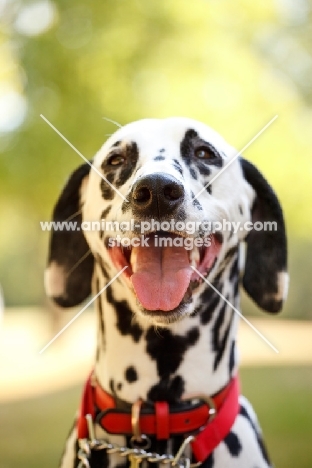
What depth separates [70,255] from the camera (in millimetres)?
1403

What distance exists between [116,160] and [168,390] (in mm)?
549

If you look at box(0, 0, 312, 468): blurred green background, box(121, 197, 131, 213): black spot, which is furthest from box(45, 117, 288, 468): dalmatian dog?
box(0, 0, 312, 468): blurred green background

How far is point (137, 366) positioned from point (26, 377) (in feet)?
7.56

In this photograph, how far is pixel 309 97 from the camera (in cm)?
286

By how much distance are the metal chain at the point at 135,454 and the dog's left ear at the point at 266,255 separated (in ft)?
1.41

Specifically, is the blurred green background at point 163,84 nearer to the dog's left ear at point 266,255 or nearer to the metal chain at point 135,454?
the dog's left ear at point 266,255

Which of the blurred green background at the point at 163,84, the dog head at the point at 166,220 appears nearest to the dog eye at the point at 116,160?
the dog head at the point at 166,220

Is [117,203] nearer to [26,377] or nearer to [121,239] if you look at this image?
[121,239]

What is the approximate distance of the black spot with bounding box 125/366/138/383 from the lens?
1.16 meters

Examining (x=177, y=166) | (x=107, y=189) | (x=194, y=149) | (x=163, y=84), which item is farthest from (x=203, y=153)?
(x=163, y=84)

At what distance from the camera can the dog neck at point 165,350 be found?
45.3 inches

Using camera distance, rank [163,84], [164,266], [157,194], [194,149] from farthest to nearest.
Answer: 1. [163,84]
2. [194,149]
3. [164,266]
4. [157,194]

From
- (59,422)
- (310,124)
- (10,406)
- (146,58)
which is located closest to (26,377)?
(10,406)

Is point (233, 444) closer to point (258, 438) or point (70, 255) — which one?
point (258, 438)
